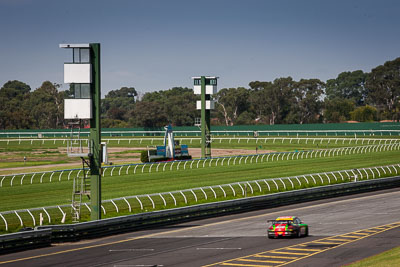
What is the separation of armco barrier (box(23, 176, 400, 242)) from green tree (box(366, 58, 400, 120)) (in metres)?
138

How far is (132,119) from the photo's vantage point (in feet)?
643

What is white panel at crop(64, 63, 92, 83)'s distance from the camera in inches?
1203

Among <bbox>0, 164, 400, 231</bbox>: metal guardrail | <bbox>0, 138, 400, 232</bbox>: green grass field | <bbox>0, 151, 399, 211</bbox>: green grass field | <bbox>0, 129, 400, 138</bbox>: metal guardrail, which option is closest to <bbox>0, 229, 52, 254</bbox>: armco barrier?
<bbox>0, 164, 400, 231</bbox>: metal guardrail

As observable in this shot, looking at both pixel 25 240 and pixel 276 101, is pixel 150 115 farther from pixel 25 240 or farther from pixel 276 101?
pixel 25 240

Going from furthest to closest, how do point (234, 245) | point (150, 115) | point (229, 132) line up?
1. point (150, 115)
2. point (229, 132)
3. point (234, 245)

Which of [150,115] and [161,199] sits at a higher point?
[150,115]

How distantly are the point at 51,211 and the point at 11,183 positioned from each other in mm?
17569

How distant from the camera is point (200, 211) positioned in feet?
114

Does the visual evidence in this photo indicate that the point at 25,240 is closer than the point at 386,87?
Yes

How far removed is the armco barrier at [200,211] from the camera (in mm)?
28609

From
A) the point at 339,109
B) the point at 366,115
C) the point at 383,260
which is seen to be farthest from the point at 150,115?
the point at 383,260

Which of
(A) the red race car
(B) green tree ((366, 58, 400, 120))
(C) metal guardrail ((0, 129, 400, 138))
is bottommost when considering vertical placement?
(A) the red race car

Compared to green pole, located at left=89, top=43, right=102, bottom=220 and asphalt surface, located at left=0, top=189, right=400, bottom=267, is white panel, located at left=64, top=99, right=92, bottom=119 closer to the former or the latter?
green pole, located at left=89, top=43, right=102, bottom=220

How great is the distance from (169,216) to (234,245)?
25.1 ft
